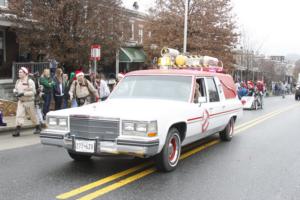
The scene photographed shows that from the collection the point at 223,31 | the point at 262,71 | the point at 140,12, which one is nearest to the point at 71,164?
the point at 223,31

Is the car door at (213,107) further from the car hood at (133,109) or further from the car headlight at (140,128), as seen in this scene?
the car headlight at (140,128)

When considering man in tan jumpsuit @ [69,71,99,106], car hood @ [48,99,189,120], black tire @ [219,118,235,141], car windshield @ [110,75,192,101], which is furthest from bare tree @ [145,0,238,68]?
car hood @ [48,99,189,120]

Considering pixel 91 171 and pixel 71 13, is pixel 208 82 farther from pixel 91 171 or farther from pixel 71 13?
pixel 71 13

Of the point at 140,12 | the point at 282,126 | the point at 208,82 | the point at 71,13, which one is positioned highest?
the point at 140,12

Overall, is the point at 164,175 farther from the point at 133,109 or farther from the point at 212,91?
the point at 212,91

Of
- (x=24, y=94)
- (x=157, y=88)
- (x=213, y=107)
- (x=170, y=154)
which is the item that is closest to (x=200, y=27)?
(x=24, y=94)

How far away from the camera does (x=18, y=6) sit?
54.8 ft

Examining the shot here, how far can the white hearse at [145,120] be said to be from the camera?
5.64 m

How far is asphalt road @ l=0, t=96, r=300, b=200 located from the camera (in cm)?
516

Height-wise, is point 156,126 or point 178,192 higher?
point 156,126

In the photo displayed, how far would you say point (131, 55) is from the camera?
29.4 metres

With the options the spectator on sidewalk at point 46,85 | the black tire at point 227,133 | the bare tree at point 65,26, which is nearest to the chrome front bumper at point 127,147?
the black tire at point 227,133

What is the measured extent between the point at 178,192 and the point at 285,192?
1.57 metres

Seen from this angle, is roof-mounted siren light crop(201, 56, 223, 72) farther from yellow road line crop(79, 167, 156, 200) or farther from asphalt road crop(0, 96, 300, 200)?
yellow road line crop(79, 167, 156, 200)
